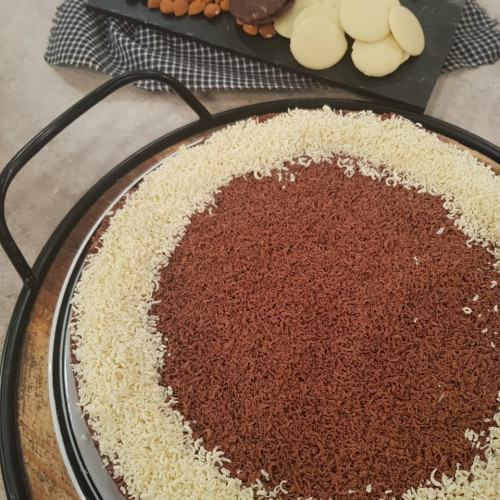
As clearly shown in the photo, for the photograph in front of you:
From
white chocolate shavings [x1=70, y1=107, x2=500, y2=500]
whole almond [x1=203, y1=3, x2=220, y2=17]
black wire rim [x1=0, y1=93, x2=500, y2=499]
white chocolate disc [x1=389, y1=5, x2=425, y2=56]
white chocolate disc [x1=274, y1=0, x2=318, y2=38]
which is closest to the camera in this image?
white chocolate shavings [x1=70, y1=107, x2=500, y2=500]

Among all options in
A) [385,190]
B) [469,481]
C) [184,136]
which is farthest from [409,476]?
[184,136]

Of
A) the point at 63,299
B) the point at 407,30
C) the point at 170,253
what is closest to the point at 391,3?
the point at 407,30

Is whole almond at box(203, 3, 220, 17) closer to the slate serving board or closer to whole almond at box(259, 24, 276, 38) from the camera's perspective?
the slate serving board

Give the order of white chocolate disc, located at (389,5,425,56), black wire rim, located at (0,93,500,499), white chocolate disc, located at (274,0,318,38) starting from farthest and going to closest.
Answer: white chocolate disc, located at (274,0,318,38), white chocolate disc, located at (389,5,425,56), black wire rim, located at (0,93,500,499)

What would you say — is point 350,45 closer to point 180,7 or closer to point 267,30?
point 267,30

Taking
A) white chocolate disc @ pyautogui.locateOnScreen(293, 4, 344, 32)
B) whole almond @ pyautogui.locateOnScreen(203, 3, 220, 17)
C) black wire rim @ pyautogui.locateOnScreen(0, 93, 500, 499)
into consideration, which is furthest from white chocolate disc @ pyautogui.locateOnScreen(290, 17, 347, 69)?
whole almond @ pyautogui.locateOnScreen(203, 3, 220, 17)

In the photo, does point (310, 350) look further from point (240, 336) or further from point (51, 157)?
point (51, 157)

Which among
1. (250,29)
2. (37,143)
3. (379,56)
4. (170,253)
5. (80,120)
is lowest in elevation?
(170,253)
